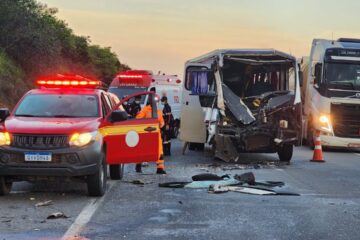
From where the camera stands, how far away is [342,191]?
10.6m

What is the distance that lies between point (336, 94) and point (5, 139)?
12.9 metres

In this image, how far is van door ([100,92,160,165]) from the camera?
33.5 ft

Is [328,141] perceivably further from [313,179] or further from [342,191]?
[342,191]

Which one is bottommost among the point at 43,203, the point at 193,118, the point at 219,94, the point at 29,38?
the point at 43,203

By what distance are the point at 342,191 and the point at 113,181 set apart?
4021 mm

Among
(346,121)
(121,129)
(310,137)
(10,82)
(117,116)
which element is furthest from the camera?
(10,82)

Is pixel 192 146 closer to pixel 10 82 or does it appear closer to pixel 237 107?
pixel 237 107

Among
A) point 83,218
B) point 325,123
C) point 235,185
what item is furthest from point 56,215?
point 325,123

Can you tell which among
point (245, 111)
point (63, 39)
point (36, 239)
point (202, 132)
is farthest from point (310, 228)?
point (63, 39)

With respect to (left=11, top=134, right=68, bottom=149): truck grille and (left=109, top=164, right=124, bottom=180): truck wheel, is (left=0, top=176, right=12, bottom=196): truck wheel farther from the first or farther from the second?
(left=109, top=164, right=124, bottom=180): truck wheel

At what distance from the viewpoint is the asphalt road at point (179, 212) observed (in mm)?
7219

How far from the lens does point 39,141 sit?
9.20 m

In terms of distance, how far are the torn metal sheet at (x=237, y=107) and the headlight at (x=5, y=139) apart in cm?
721

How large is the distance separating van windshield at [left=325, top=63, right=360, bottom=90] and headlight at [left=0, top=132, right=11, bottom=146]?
42.4ft
